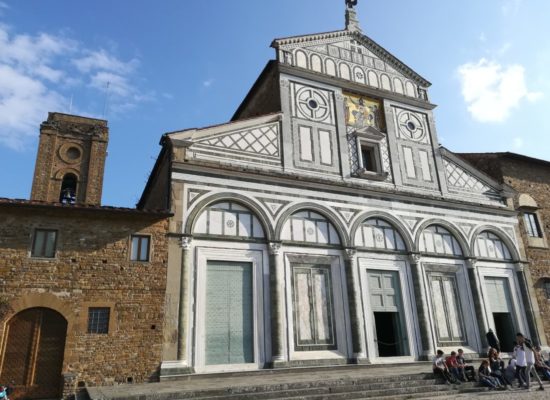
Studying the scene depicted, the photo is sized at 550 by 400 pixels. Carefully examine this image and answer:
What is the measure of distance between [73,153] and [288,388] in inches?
1196

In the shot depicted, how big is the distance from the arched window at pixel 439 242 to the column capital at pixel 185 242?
30.9ft

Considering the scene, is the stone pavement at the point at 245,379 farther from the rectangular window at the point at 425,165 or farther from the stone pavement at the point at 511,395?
the rectangular window at the point at 425,165

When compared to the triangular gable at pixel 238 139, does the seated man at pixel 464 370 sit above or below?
below

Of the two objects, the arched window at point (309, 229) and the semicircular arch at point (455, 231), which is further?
the semicircular arch at point (455, 231)

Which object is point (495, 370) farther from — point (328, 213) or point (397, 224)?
point (328, 213)

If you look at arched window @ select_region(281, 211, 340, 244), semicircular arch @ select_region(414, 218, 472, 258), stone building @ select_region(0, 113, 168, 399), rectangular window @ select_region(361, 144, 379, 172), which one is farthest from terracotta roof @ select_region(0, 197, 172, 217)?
semicircular arch @ select_region(414, 218, 472, 258)

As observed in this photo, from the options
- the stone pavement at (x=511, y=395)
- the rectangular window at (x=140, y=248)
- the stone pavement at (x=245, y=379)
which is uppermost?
the rectangular window at (x=140, y=248)

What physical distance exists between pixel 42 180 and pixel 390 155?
2613 cm

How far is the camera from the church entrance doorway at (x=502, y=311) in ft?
57.9

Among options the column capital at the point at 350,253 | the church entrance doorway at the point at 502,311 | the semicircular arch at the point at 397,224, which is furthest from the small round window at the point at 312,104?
the church entrance doorway at the point at 502,311

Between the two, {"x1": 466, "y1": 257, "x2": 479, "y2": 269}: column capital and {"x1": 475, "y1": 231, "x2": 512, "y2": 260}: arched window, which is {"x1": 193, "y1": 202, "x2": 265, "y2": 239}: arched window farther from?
{"x1": 475, "y1": 231, "x2": 512, "y2": 260}: arched window

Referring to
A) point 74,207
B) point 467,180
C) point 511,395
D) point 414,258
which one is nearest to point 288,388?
point 511,395

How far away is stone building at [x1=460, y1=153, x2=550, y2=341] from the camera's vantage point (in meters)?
19.1

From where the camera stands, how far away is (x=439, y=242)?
17.5 m
